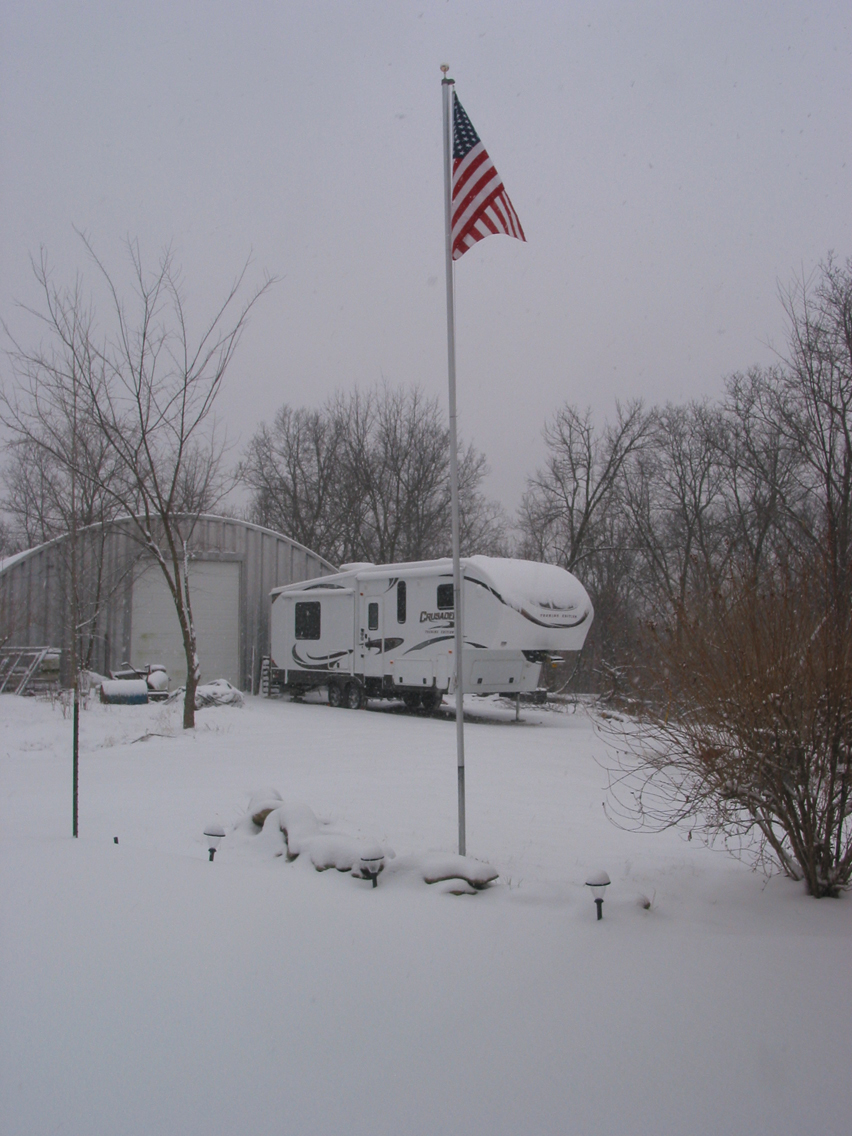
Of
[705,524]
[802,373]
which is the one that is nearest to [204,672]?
[802,373]

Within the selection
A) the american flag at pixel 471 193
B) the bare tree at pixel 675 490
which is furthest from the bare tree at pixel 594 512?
the american flag at pixel 471 193

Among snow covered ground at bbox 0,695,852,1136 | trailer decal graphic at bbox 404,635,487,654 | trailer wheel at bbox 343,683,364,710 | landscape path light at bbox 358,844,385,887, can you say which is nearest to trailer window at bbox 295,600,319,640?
trailer wheel at bbox 343,683,364,710

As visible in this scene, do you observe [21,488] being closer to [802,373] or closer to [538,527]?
[538,527]

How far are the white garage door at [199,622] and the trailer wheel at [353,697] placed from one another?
475 centimetres

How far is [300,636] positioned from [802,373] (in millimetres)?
11580

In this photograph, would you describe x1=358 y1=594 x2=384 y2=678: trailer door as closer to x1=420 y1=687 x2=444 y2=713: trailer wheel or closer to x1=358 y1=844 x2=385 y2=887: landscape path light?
x1=420 y1=687 x2=444 y2=713: trailer wheel

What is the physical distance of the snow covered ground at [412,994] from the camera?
280 centimetres

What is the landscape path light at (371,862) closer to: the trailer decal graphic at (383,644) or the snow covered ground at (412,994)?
the snow covered ground at (412,994)

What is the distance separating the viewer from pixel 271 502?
3981 cm

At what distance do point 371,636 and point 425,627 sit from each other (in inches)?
70.6

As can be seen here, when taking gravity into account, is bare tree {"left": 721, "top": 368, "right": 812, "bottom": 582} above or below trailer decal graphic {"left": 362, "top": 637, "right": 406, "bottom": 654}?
above

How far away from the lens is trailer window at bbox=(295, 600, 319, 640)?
18922 mm

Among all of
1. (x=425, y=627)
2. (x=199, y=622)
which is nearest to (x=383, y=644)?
(x=425, y=627)

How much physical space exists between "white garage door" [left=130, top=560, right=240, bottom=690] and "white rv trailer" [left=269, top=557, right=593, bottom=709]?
303 cm
